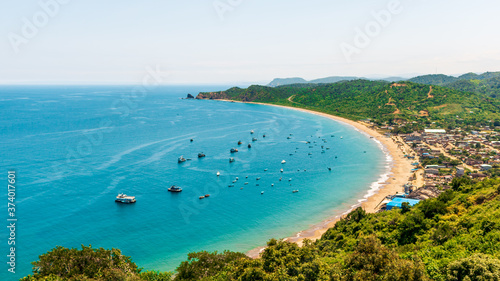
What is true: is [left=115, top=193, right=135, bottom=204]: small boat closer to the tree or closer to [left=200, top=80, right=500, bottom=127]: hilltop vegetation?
the tree

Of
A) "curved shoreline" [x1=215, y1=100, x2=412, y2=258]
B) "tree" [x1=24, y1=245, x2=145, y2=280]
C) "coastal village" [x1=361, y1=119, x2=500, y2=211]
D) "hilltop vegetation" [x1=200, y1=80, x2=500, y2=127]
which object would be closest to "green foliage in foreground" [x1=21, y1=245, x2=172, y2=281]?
"tree" [x1=24, y1=245, x2=145, y2=280]

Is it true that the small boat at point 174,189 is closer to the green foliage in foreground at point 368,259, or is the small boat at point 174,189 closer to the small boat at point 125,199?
the small boat at point 125,199

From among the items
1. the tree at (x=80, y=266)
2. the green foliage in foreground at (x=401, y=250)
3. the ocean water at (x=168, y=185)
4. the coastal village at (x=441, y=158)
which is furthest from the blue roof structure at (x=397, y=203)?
the tree at (x=80, y=266)

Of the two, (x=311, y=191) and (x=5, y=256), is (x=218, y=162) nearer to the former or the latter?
(x=311, y=191)

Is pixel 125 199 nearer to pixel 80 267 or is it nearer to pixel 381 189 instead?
pixel 80 267

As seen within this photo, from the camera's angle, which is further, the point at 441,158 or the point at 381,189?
the point at 441,158

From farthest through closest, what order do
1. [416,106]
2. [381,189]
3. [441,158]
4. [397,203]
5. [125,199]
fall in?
[416,106] < [441,158] < [381,189] < [125,199] < [397,203]

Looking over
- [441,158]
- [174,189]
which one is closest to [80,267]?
[174,189]
